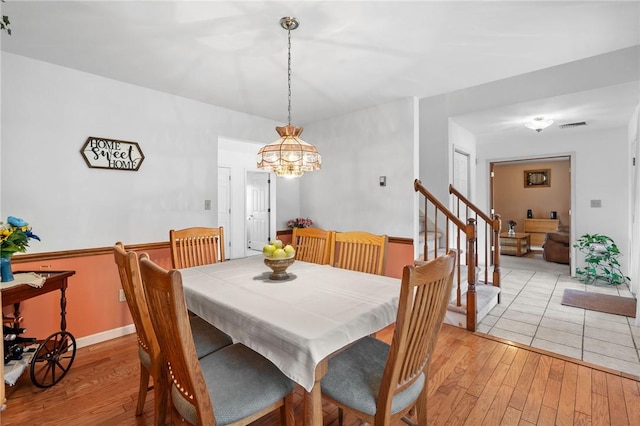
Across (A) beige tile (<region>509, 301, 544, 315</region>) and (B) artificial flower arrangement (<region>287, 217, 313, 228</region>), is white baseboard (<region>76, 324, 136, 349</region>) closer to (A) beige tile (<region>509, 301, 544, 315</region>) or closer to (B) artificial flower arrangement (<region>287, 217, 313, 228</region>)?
(B) artificial flower arrangement (<region>287, 217, 313, 228</region>)

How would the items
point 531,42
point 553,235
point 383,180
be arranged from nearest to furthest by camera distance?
point 531,42
point 383,180
point 553,235

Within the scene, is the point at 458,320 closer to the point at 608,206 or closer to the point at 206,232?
the point at 206,232

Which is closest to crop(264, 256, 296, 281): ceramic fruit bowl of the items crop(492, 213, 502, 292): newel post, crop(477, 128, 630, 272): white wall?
crop(492, 213, 502, 292): newel post

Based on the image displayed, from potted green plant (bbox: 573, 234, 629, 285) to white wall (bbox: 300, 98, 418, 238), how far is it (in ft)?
10.8

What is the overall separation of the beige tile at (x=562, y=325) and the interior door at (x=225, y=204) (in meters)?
5.17

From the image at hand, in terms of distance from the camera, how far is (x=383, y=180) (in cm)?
350

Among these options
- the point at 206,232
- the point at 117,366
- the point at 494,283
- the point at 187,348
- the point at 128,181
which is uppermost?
the point at 128,181

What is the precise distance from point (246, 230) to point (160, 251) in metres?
3.57

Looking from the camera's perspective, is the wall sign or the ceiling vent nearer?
the wall sign

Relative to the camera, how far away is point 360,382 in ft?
4.14

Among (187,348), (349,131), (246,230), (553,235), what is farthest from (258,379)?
(553,235)

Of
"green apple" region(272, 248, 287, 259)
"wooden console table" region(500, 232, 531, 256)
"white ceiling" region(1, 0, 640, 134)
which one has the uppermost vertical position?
"white ceiling" region(1, 0, 640, 134)

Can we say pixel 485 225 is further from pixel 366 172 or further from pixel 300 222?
pixel 300 222

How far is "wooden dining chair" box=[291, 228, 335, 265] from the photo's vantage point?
2.52 metres
